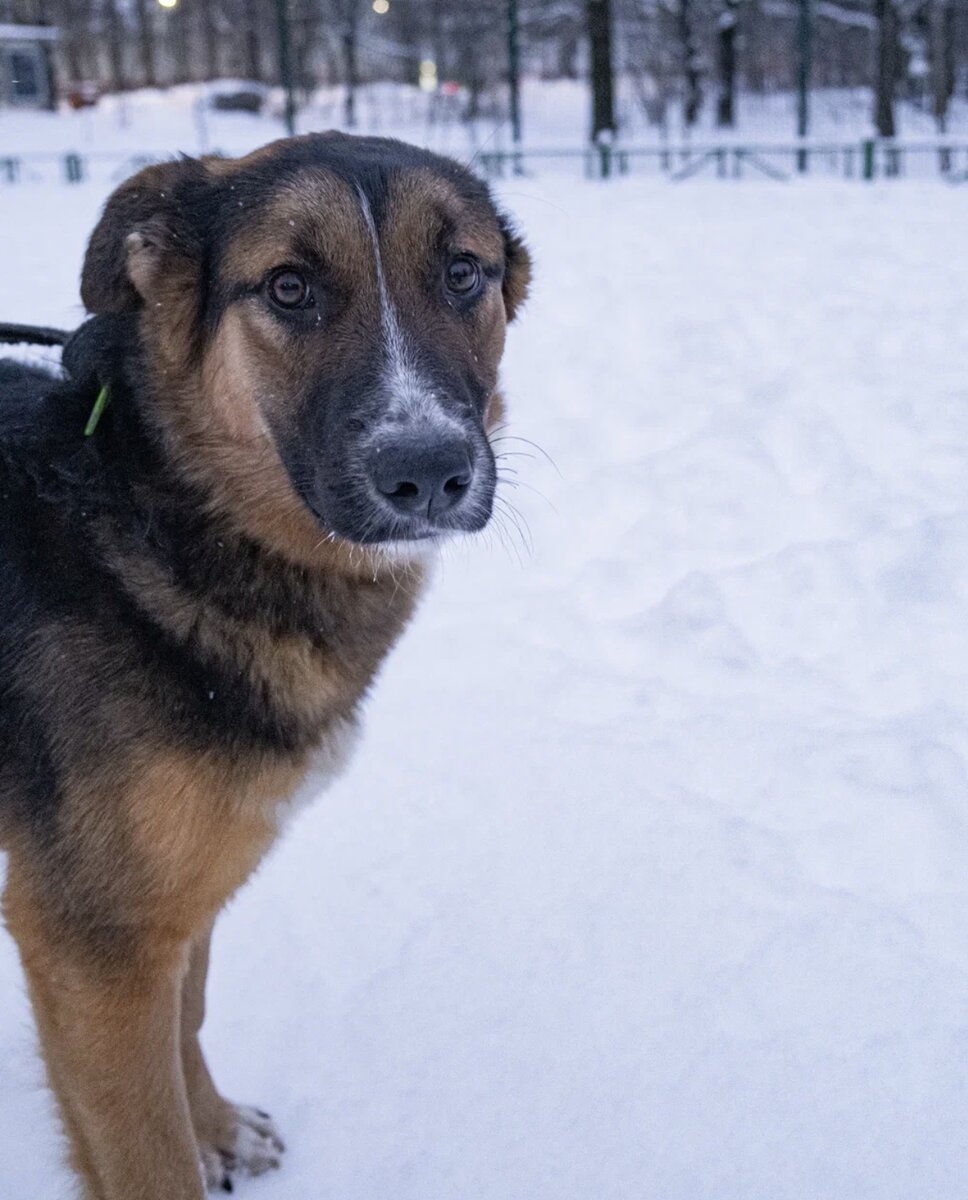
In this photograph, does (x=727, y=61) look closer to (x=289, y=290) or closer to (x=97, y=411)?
(x=289, y=290)

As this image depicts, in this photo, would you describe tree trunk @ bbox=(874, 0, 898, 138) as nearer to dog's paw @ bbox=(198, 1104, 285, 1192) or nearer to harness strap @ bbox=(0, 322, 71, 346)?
harness strap @ bbox=(0, 322, 71, 346)

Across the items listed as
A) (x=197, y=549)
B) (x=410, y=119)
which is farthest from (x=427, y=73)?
(x=197, y=549)

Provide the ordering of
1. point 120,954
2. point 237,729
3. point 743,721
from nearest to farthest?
point 120,954, point 237,729, point 743,721

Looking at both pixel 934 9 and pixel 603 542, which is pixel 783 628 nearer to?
pixel 603 542

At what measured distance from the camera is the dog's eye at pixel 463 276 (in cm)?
276

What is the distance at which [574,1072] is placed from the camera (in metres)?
2.95

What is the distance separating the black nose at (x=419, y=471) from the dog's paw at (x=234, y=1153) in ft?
5.47

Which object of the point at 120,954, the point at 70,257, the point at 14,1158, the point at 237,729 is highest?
the point at 70,257

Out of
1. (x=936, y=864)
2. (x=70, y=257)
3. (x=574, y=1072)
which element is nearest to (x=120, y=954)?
(x=574, y=1072)

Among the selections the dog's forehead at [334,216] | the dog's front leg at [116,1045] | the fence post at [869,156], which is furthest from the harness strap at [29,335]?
the fence post at [869,156]

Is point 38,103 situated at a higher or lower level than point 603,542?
higher

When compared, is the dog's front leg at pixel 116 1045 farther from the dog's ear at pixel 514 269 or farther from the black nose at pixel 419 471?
the dog's ear at pixel 514 269

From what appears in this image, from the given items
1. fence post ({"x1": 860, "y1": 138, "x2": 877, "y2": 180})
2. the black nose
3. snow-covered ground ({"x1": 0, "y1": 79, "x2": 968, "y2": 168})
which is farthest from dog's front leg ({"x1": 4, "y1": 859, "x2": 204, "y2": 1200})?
snow-covered ground ({"x1": 0, "y1": 79, "x2": 968, "y2": 168})

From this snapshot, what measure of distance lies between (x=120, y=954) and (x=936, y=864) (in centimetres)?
Answer: 243
